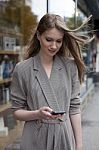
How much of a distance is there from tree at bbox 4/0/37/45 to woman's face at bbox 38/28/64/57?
2891 millimetres

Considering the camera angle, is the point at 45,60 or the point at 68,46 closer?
the point at 45,60

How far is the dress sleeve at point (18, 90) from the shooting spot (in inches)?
82.4

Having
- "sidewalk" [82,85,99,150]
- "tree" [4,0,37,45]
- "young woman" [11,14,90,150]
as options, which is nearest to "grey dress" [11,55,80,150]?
"young woman" [11,14,90,150]

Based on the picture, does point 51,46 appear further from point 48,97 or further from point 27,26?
point 27,26

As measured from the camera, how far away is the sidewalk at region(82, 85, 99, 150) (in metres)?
5.48

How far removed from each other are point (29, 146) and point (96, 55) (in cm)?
819

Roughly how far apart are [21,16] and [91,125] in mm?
2502

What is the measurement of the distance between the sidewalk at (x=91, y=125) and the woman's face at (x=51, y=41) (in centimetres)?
333

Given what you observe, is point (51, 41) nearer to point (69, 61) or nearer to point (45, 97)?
point (69, 61)

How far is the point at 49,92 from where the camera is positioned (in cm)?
205

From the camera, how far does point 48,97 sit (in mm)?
2041

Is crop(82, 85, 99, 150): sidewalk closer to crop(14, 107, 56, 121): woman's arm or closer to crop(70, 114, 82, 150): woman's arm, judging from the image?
crop(70, 114, 82, 150): woman's arm

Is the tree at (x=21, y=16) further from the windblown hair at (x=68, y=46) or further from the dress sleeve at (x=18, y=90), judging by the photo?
the dress sleeve at (x=18, y=90)

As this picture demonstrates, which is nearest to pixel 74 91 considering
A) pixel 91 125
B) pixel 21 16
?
pixel 21 16
